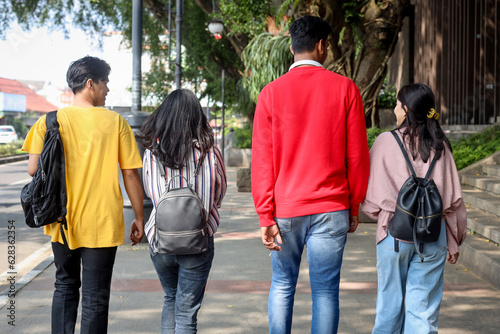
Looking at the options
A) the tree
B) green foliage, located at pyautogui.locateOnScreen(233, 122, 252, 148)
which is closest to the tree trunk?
the tree

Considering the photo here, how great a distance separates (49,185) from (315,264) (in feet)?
4.89

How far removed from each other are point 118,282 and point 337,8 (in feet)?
27.7

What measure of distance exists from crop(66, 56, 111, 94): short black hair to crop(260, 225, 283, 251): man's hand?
132cm

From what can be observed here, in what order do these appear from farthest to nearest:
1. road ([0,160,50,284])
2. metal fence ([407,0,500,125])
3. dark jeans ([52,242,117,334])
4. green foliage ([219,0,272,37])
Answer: green foliage ([219,0,272,37])
metal fence ([407,0,500,125])
road ([0,160,50,284])
dark jeans ([52,242,117,334])

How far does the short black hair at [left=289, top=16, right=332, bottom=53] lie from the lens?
305 centimetres

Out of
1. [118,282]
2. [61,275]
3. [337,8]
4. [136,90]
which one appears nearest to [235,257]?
[118,282]

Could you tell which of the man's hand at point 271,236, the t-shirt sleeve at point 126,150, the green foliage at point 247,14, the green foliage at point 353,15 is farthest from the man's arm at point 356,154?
the green foliage at point 247,14

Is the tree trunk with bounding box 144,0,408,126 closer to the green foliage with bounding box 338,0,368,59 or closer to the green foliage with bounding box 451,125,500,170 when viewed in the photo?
the green foliage with bounding box 338,0,368,59

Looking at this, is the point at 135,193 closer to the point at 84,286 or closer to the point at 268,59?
the point at 84,286

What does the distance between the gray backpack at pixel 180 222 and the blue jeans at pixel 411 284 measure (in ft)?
3.40

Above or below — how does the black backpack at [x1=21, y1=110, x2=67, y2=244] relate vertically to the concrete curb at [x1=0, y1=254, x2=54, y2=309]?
above

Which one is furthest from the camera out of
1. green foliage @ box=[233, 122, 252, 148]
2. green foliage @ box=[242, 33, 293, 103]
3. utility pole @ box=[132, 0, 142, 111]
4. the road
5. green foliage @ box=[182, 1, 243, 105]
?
green foliage @ box=[233, 122, 252, 148]

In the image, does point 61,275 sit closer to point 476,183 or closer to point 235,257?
point 235,257

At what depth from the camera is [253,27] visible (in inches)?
670
